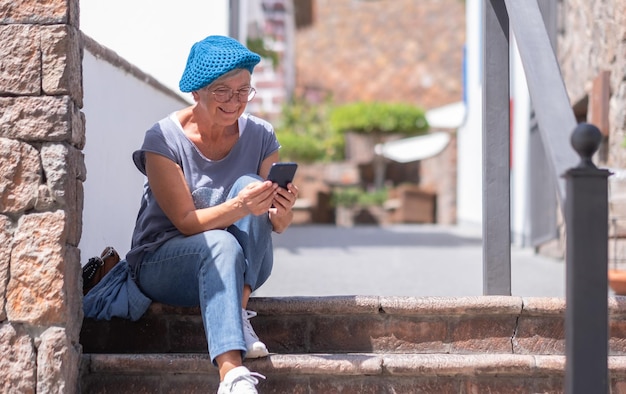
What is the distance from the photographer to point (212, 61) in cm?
287

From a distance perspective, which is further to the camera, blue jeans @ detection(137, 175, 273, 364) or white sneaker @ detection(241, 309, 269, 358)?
white sneaker @ detection(241, 309, 269, 358)

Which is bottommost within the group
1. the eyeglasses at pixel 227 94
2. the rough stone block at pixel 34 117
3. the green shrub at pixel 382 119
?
the rough stone block at pixel 34 117

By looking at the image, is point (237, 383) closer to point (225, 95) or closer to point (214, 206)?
point (214, 206)

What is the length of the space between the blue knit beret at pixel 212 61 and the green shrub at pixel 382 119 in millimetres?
20302

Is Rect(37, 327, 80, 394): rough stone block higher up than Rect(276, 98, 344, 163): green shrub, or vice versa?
Rect(276, 98, 344, 163): green shrub

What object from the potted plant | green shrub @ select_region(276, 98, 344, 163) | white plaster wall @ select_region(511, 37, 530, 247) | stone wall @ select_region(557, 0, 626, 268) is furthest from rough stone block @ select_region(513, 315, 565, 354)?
the potted plant

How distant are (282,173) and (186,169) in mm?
381

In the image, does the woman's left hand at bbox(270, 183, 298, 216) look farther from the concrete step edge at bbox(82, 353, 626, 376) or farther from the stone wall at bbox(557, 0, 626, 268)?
the stone wall at bbox(557, 0, 626, 268)

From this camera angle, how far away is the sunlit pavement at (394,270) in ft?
17.8

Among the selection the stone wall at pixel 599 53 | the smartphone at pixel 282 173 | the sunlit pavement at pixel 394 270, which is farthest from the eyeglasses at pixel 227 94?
the stone wall at pixel 599 53

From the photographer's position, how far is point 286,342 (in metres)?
3.13

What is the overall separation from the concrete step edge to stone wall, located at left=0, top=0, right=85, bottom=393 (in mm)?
247

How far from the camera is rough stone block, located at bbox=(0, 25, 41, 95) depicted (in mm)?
2648

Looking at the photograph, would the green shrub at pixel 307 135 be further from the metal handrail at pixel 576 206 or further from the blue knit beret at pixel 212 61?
the metal handrail at pixel 576 206
